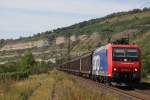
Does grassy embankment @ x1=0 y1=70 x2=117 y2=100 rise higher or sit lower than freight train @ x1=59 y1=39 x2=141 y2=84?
lower

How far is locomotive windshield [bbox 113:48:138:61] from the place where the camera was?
3584 centimetres

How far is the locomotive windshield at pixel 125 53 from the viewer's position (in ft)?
118

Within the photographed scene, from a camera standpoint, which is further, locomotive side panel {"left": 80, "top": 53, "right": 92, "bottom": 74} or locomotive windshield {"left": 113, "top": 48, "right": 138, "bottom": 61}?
locomotive side panel {"left": 80, "top": 53, "right": 92, "bottom": 74}

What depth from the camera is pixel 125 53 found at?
118ft

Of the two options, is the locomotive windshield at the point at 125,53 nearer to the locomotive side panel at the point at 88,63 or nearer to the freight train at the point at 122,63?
the freight train at the point at 122,63

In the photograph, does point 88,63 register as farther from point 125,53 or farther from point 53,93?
point 53,93

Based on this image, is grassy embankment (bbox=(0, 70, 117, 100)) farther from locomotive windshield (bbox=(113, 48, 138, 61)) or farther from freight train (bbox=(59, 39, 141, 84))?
locomotive windshield (bbox=(113, 48, 138, 61))

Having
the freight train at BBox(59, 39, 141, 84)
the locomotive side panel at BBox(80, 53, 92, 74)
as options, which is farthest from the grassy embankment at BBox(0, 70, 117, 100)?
the locomotive side panel at BBox(80, 53, 92, 74)

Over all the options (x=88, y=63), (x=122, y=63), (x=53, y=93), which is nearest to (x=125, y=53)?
(x=122, y=63)

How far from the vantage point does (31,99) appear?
2562 centimetres

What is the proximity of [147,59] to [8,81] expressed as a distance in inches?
1649

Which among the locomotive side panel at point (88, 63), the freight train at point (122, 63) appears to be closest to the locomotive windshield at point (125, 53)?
the freight train at point (122, 63)

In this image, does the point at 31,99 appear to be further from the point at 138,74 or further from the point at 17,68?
the point at 17,68

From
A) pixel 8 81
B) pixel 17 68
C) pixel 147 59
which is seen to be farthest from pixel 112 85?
pixel 17 68
